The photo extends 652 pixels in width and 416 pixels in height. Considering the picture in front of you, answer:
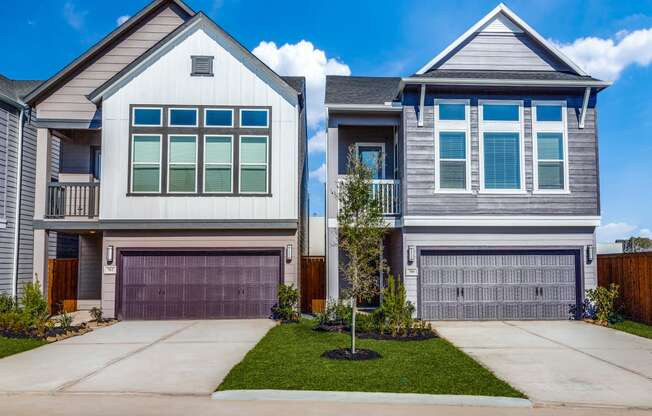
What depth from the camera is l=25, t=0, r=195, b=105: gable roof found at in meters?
16.1

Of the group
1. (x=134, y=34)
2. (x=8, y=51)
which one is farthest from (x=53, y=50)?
(x=134, y=34)

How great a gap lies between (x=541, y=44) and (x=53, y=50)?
54.5 ft

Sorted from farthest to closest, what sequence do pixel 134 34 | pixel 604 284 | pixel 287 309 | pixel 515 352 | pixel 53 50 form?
1. pixel 53 50
2. pixel 134 34
3. pixel 604 284
4. pixel 287 309
5. pixel 515 352

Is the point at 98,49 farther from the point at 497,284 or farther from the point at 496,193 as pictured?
the point at 497,284

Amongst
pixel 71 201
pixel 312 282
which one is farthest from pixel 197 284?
pixel 71 201

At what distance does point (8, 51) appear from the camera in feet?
60.7

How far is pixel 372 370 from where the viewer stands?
8.66m

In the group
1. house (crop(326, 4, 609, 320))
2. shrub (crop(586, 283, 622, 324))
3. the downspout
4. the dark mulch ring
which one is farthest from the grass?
the downspout

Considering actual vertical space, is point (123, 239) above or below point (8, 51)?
below

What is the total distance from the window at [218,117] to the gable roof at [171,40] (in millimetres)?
1662

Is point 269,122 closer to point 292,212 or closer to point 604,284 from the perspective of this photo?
point 292,212

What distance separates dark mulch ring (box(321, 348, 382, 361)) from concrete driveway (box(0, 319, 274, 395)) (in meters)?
1.70

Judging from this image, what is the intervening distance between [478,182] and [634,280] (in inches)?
199

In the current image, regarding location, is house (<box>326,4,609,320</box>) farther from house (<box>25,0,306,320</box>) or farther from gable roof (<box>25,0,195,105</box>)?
gable roof (<box>25,0,195,105</box>)
